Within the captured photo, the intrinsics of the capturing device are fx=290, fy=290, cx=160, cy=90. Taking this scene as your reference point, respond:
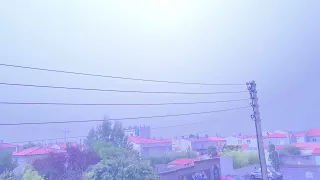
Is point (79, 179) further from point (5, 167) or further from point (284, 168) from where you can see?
point (284, 168)

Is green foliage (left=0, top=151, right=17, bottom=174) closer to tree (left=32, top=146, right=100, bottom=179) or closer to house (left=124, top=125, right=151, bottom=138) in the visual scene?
tree (left=32, top=146, right=100, bottom=179)

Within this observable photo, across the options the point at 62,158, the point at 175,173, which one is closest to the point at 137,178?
the point at 175,173

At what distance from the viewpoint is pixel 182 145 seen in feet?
212

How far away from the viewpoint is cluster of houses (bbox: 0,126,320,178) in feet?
118

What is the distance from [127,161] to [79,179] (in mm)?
7304

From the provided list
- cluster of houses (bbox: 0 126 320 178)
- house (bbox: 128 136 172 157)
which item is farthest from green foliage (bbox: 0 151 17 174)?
house (bbox: 128 136 172 157)

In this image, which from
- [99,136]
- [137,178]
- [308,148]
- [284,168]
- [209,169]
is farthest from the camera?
[99,136]

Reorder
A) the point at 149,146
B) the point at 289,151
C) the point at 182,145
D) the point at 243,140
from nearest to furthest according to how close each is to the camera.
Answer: the point at 289,151
the point at 149,146
the point at 182,145
the point at 243,140

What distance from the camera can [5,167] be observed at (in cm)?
3064

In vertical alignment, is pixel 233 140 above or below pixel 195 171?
below

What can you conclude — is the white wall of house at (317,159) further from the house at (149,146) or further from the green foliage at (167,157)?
the house at (149,146)

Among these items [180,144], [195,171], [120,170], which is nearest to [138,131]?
[180,144]

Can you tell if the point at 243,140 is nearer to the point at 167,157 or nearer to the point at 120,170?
the point at 167,157

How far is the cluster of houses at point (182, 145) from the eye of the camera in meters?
36.0
